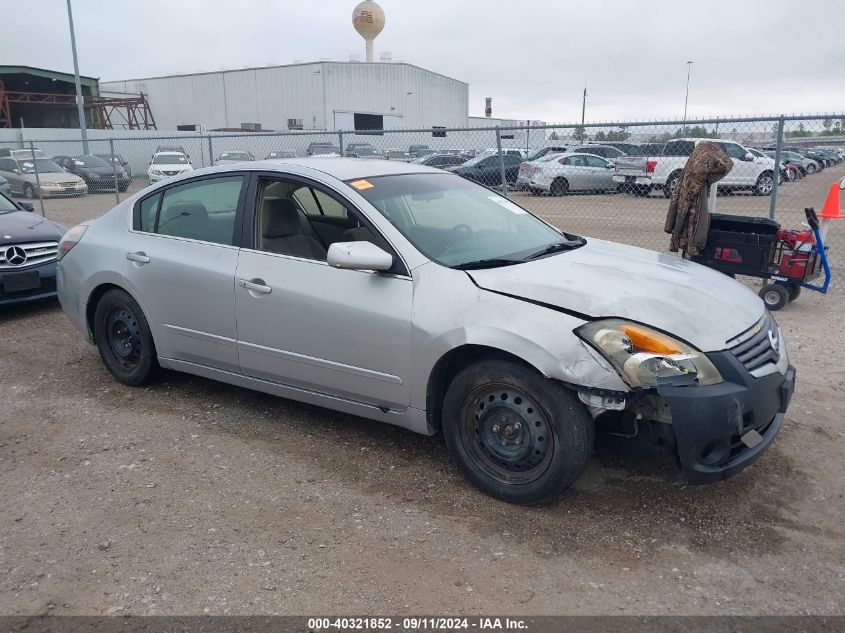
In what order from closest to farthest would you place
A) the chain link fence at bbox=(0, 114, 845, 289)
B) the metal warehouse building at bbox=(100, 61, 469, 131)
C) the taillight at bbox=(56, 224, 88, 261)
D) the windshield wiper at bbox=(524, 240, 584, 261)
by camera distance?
the windshield wiper at bbox=(524, 240, 584, 261)
the taillight at bbox=(56, 224, 88, 261)
the chain link fence at bbox=(0, 114, 845, 289)
the metal warehouse building at bbox=(100, 61, 469, 131)

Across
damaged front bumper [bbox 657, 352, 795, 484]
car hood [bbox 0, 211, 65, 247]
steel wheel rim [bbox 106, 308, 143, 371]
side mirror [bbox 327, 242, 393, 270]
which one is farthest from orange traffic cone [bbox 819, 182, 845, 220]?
car hood [bbox 0, 211, 65, 247]

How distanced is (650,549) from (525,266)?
1.49 meters

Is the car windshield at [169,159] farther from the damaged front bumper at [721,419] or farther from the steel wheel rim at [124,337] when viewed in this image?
the damaged front bumper at [721,419]

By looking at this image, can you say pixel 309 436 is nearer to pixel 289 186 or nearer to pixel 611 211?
pixel 289 186

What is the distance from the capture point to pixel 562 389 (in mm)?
3143

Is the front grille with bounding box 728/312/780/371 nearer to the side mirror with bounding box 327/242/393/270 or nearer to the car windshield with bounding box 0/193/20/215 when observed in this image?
the side mirror with bounding box 327/242/393/270

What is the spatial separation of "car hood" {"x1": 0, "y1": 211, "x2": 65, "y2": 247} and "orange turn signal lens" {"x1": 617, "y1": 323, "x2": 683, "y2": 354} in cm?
646

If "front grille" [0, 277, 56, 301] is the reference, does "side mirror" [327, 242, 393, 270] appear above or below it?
above

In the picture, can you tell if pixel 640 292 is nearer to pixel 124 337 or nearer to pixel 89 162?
pixel 124 337

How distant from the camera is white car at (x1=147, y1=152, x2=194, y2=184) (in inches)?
884

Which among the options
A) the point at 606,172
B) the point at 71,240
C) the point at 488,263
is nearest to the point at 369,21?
the point at 606,172

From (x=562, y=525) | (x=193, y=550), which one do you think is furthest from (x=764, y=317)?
(x=193, y=550)

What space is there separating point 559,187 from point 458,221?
49.8 feet

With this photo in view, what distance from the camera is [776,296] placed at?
7.19 meters
